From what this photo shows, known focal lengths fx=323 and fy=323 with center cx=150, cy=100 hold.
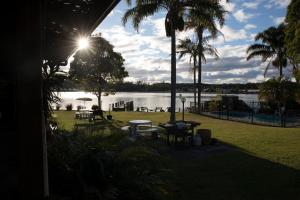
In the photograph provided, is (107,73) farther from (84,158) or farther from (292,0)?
(84,158)

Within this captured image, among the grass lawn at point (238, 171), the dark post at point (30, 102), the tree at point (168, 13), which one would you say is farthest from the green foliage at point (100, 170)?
the tree at point (168, 13)

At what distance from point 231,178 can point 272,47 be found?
35.3 meters

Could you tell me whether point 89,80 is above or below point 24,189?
above

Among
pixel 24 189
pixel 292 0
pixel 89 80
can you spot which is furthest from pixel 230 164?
pixel 89 80

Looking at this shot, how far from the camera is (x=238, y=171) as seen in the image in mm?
9008

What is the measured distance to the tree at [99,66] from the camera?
3497 centimetres

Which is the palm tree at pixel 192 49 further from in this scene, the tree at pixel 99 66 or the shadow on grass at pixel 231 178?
the shadow on grass at pixel 231 178

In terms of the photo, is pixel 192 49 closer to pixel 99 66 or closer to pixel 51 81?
pixel 99 66

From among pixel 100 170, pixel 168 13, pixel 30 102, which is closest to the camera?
pixel 30 102

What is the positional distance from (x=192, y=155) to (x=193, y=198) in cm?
465

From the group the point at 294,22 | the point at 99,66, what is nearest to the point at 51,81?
the point at 294,22

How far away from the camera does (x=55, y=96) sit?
758cm

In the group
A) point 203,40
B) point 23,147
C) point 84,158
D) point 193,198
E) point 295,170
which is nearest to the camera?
point 23,147

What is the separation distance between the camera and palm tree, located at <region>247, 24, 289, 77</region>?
1532 inches
